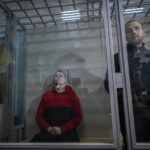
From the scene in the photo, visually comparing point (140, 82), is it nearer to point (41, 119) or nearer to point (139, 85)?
point (139, 85)

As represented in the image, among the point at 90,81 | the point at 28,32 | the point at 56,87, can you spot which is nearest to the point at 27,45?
the point at 28,32

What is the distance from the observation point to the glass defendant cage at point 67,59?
1.16 m

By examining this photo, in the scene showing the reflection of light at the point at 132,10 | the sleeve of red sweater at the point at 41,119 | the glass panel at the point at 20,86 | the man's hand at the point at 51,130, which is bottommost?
the man's hand at the point at 51,130

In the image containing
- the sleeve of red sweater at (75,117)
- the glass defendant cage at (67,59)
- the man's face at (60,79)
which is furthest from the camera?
the man's face at (60,79)

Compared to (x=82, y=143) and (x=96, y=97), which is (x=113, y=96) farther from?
(x=82, y=143)

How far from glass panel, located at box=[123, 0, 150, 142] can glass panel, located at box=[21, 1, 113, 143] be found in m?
0.22

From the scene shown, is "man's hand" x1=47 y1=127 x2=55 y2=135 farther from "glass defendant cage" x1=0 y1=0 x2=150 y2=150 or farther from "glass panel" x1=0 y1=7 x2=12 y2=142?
"glass panel" x1=0 y1=7 x2=12 y2=142

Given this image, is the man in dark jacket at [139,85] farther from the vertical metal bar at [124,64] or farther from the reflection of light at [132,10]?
the reflection of light at [132,10]

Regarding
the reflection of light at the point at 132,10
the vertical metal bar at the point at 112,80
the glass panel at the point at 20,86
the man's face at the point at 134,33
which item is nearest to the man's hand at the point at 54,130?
the glass panel at the point at 20,86

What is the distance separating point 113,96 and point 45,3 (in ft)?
3.65

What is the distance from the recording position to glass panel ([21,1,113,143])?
1.29m

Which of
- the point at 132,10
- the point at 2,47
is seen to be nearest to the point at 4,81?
the point at 2,47

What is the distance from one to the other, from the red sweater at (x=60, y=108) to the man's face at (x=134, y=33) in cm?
67

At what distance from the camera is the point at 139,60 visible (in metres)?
1.17
